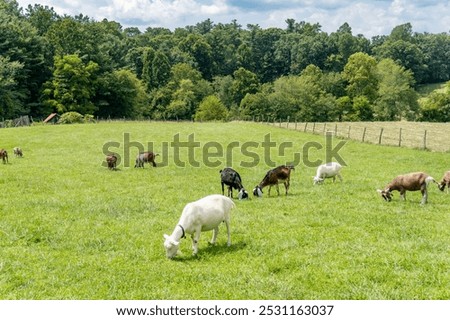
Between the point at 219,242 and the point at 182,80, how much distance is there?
356ft

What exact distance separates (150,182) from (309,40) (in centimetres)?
14883

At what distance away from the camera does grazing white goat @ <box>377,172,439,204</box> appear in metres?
16.1

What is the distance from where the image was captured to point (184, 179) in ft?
76.2

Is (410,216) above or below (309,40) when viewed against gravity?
below

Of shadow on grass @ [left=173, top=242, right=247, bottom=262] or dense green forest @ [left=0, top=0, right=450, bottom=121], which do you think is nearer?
shadow on grass @ [left=173, top=242, right=247, bottom=262]

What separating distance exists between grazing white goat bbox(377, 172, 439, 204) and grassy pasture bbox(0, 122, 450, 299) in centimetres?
40

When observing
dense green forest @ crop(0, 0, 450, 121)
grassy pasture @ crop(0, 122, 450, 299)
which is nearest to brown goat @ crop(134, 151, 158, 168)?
grassy pasture @ crop(0, 122, 450, 299)

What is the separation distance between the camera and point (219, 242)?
39.0 ft

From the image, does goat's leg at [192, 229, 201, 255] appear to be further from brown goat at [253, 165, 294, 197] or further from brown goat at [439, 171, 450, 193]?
brown goat at [439, 171, 450, 193]

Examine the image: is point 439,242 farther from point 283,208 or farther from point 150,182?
point 150,182

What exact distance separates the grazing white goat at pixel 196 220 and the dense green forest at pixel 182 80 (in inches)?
2774

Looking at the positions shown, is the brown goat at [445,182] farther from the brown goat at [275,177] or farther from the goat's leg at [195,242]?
the goat's leg at [195,242]

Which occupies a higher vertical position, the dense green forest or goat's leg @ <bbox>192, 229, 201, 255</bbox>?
the dense green forest

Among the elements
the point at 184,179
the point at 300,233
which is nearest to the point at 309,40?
the point at 184,179
